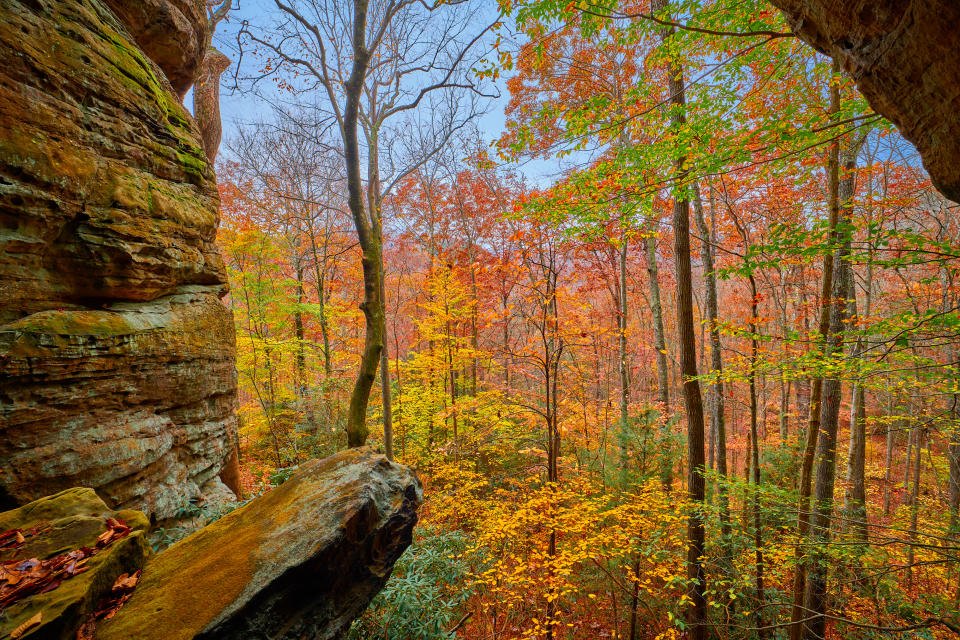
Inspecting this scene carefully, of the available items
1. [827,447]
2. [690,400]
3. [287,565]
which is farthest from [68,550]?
[827,447]

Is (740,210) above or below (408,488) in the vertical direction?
above

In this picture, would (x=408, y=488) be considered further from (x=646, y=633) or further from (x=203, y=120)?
(x=203, y=120)

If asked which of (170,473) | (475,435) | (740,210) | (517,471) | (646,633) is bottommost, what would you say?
(646,633)

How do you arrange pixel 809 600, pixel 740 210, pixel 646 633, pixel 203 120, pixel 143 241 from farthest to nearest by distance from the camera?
pixel 740 210, pixel 203 120, pixel 646 633, pixel 809 600, pixel 143 241

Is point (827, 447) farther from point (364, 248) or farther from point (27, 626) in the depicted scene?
point (364, 248)

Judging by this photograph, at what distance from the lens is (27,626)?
5.03ft

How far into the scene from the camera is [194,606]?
77.4 inches

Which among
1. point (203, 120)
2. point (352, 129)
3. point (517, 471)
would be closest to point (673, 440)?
point (517, 471)

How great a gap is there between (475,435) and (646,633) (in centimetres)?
515

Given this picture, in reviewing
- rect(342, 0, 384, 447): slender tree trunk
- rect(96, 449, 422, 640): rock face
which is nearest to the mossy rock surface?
rect(96, 449, 422, 640): rock face

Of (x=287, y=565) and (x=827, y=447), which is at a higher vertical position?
(x=287, y=565)

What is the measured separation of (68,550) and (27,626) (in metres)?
0.79

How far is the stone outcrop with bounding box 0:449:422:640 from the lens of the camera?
6.06 feet

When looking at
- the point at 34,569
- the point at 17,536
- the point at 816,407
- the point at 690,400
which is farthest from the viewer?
the point at 690,400
